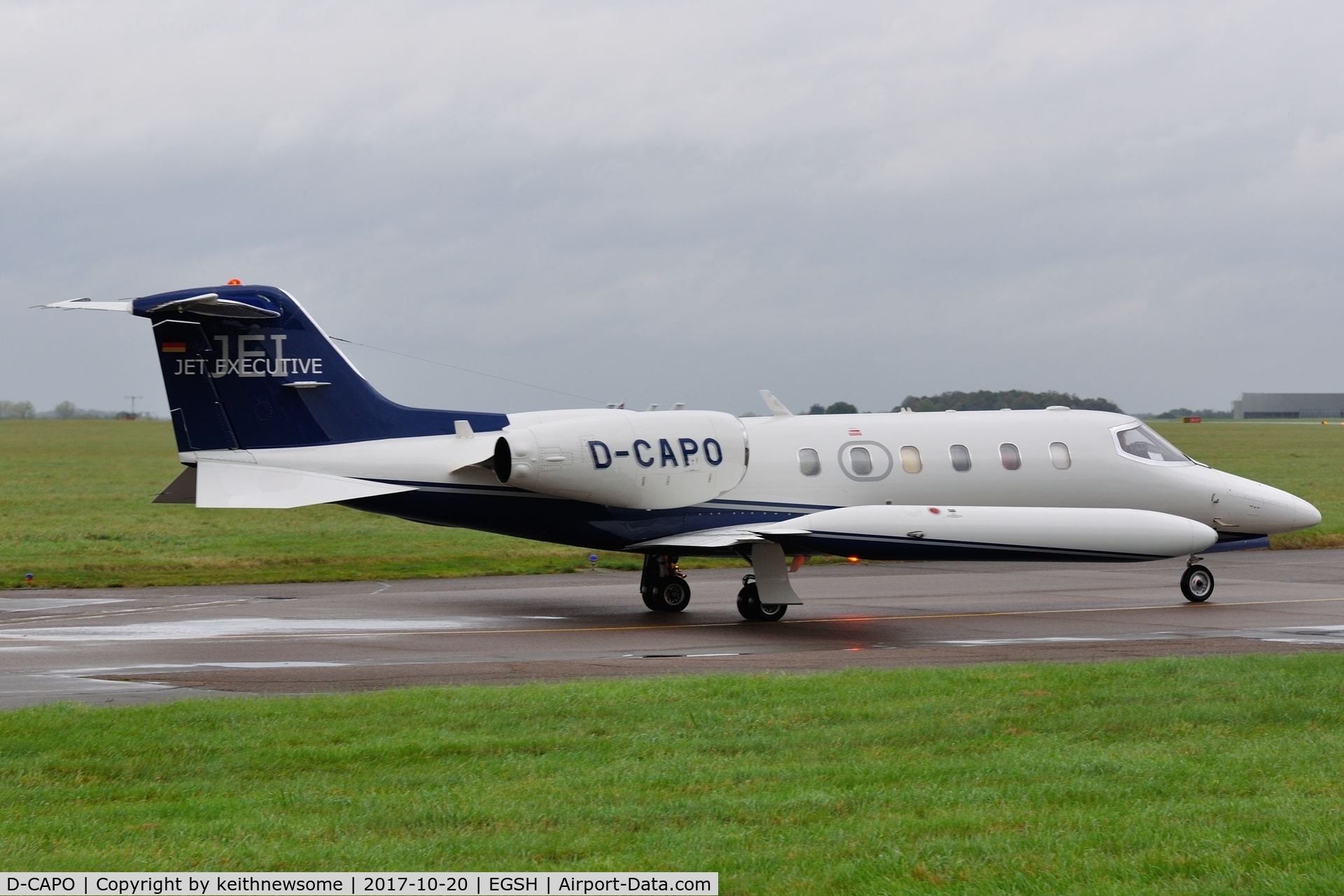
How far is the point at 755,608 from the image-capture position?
21281mm

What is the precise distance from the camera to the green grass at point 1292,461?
35469 mm

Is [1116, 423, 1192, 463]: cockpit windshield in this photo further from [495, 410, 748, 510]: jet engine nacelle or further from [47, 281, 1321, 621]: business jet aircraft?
[495, 410, 748, 510]: jet engine nacelle

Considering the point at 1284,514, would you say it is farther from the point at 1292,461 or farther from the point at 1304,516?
the point at 1292,461

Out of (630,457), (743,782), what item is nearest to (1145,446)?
(630,457)

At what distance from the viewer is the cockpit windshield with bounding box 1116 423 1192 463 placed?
24.0m

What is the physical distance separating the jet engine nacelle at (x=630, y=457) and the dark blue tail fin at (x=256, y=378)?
6.00 ft

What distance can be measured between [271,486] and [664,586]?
19.3 feet

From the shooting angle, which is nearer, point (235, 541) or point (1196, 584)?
point (1196, 584)

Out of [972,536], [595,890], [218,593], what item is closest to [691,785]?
[595,890]

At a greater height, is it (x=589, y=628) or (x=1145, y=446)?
(x=1145, y=446)

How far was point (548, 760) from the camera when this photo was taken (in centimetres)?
1009

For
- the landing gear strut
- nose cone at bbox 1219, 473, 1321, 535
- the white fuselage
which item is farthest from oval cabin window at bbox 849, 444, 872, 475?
nose cone at bbox 1219, 473, 1321, 535

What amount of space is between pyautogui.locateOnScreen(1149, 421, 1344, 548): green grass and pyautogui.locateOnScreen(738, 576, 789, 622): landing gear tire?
14740mm

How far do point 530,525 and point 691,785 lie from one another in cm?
1224
